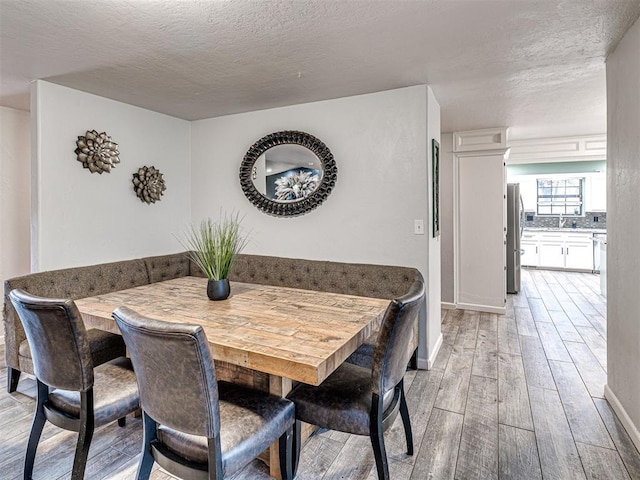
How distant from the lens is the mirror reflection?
3361 mm

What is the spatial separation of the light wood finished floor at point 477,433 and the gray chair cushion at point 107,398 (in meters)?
0.40

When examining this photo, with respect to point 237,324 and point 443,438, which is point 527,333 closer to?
point 443,438

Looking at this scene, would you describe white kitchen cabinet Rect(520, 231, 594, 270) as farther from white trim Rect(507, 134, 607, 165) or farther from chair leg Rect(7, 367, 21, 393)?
chair leg Rect(7, 367, 21, 393)

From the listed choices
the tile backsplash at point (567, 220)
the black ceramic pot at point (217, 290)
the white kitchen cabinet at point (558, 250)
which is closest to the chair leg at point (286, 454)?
the black ceramic pot at point (217, 290)

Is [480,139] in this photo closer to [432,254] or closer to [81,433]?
[432,254]

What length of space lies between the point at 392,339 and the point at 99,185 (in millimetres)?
2993

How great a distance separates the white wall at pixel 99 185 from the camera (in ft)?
9.20

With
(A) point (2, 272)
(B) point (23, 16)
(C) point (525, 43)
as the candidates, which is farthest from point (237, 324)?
(A) point (2, 272)

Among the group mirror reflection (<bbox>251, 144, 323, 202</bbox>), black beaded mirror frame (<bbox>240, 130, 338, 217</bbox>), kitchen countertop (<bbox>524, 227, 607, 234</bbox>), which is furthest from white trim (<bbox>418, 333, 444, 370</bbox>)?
kitchen countertop (<bbox>524, 227, 607, 234</bbox>)

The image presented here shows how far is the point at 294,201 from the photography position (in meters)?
3.46

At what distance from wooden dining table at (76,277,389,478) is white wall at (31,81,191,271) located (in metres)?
0.94

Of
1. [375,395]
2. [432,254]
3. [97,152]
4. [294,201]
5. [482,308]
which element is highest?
[97,152]

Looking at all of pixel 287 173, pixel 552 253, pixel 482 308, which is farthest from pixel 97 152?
pixel 552 253

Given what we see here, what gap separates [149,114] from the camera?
11.9ft
